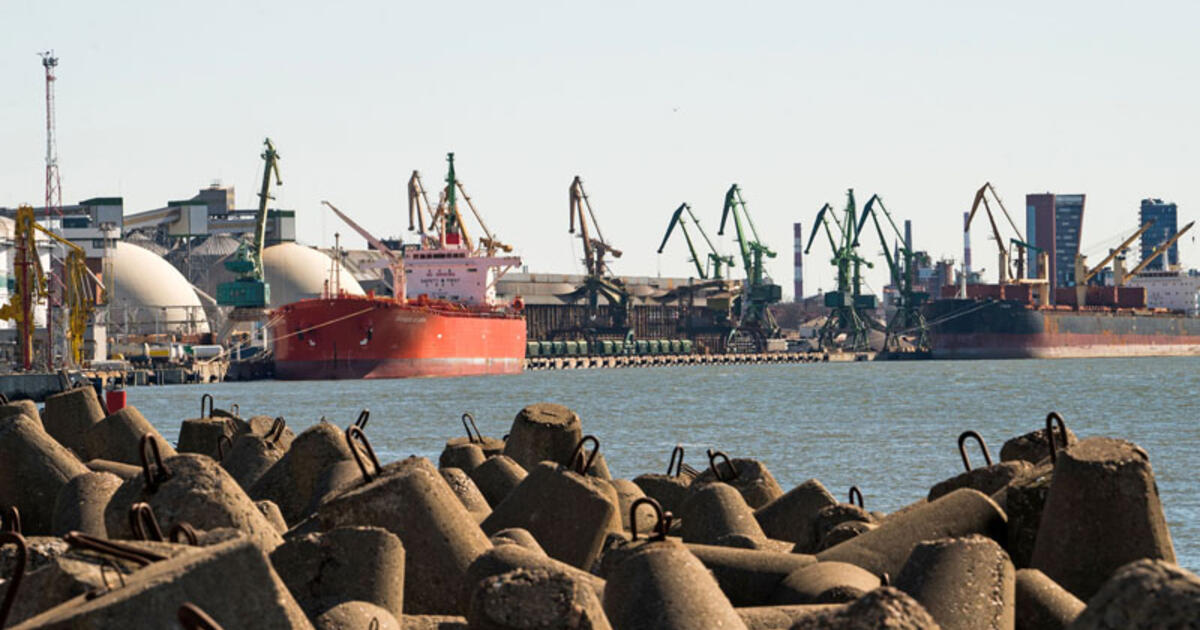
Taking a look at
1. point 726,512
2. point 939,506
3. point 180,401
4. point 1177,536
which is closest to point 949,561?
point 939,506

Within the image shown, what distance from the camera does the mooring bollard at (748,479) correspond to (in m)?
11.0

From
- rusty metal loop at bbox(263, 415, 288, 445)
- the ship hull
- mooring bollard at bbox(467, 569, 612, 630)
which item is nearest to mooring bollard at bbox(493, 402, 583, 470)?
rusty metal loop at bbox(263, 415, 288, 445)

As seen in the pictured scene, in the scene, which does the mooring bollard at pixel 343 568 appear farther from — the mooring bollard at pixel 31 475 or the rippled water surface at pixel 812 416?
the rippled water surface at pixel 812 416

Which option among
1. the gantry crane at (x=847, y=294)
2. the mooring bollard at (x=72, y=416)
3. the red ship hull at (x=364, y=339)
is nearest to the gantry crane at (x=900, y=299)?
the gantry crane at (x=847, y=294)

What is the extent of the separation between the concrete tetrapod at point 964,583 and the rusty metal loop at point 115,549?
96.5 inches

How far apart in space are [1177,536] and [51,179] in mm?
95305

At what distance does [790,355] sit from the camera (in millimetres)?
148375

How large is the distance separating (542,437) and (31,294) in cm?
5267

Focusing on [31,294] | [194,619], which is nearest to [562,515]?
[194,619]

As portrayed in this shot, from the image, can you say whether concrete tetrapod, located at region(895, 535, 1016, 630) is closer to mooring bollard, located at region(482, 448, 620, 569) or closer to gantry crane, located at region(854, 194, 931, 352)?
mooring bollard, located at region(482, 448, 620, 569)

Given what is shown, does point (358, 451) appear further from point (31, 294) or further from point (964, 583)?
point (31, 294)

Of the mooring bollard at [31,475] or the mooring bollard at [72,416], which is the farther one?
the mooring bollard at [72,416]

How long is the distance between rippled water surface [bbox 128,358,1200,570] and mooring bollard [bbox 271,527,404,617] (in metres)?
9.09

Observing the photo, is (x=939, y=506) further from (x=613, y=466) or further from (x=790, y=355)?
(x=790, y=355)
